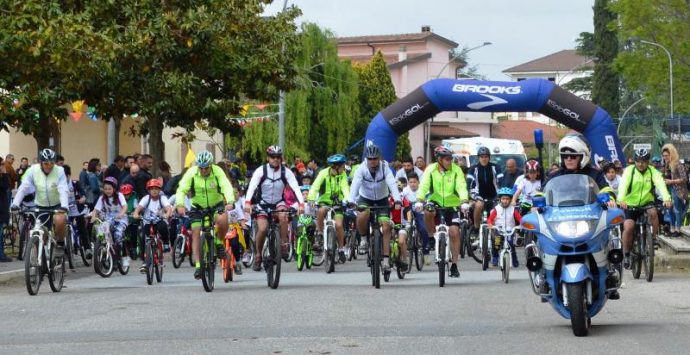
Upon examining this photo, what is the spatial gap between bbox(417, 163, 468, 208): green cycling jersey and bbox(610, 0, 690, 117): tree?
1681 inches

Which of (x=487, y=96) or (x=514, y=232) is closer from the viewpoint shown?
(x=514, y=232)

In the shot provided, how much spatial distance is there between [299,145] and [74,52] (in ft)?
148

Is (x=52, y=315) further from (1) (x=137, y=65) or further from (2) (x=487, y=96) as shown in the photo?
(2) (x=487, y=96)

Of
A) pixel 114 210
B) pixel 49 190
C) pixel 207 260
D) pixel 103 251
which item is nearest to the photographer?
pixel 207 260

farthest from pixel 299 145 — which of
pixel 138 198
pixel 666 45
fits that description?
pixel 138 198

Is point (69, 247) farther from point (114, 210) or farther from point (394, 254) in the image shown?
point (394, 254)

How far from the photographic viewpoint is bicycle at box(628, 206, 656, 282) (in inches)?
727

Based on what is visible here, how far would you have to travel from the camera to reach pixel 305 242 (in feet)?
72.2

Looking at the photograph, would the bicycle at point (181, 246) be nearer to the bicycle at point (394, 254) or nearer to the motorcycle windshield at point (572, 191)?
the bicycle at point (394, 254)

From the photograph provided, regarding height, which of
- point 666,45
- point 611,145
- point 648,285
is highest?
point 666,45

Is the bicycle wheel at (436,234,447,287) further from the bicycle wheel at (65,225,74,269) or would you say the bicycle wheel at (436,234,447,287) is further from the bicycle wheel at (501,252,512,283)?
the bicycle wheel at (65,225,74,269)

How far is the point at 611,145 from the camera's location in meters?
30.7

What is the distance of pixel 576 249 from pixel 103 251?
10452 mm

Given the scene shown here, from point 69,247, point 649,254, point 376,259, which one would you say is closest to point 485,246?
point 649,254
